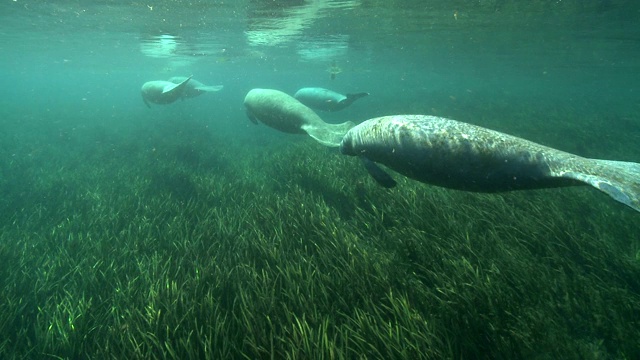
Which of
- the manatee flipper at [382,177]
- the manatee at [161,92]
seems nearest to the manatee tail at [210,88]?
the manatee at [161,92]

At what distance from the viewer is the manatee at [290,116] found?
8.29m

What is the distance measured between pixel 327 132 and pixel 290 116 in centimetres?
161

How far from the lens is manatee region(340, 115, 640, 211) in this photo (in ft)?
11.0

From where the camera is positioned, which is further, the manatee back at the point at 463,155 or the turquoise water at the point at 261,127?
the turquoise water at the point at 261,127

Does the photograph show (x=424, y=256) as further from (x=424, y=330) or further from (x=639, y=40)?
(x=639, y=40)

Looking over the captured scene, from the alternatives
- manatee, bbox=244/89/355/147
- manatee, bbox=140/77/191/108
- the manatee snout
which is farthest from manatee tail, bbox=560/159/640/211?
manatee, bbox=140/77/191/108

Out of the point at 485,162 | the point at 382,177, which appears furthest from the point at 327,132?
the point at 485,162

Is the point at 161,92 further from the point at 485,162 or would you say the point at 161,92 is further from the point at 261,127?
the point at 485,162

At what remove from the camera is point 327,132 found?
8.28 meters

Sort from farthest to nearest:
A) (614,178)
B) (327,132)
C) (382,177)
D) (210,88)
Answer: (210,88), (327,132), (382,177), (614,178)

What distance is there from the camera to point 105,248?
6160 mm

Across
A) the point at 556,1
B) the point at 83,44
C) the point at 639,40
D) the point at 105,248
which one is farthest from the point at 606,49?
the point at 83,44

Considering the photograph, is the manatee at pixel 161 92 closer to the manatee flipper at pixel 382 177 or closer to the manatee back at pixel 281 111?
the manatee back at pixel 281 111

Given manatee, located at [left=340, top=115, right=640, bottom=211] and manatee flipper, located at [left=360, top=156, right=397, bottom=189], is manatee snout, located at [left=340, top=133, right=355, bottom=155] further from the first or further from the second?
manatee, located at [left=340, top=115, right=640, bottom=211]
